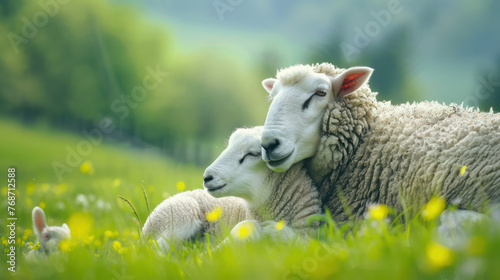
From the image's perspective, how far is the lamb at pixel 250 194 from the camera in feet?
9.85

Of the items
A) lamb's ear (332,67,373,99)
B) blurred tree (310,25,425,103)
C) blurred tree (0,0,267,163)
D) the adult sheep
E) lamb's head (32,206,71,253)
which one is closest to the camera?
the adult sheep

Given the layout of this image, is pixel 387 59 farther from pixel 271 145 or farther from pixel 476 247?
pixel 476 247

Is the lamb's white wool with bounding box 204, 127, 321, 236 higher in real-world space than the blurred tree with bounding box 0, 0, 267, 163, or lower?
lower

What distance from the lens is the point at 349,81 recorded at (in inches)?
126

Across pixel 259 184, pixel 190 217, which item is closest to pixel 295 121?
pixel 259 184

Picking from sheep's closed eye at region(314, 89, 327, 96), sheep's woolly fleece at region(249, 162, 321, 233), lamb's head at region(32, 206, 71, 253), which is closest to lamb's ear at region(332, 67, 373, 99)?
sheep's closed eye at region(314, 89, 327, 96)

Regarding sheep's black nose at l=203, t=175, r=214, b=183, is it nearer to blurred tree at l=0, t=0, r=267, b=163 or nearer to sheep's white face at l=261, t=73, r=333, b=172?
sheep's white face at l=261, t=73, r=333, b=172

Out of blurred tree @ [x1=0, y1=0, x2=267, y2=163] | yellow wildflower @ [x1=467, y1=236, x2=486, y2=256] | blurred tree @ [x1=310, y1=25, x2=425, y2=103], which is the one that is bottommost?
yellow wildflower @ [x1=467, y1=236, x2=486, y2=256]

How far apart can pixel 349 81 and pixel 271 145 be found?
832mm

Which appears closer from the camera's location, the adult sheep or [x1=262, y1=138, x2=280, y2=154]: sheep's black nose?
the adult sheep

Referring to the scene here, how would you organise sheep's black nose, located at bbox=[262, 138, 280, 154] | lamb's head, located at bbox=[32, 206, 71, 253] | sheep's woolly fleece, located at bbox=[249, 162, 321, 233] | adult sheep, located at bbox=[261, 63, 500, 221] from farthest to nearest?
lamb's head, located at bbox=[32, 206, 71, 253] < sheep's woolly fleece, located at bbox=[249, 162, 321, 233] < sheep's black nose, located at bbox=[262, 138, 280, 154] < adult sheep, located at bbox=[261, 63, 500, 221]

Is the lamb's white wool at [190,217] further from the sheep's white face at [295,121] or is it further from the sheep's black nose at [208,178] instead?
the sheep's white face at [295,121]

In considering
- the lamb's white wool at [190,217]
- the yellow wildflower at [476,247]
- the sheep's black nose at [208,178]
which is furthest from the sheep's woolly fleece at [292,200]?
the yellow wildflower at [476,247]

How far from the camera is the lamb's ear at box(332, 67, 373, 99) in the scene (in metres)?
3.15
